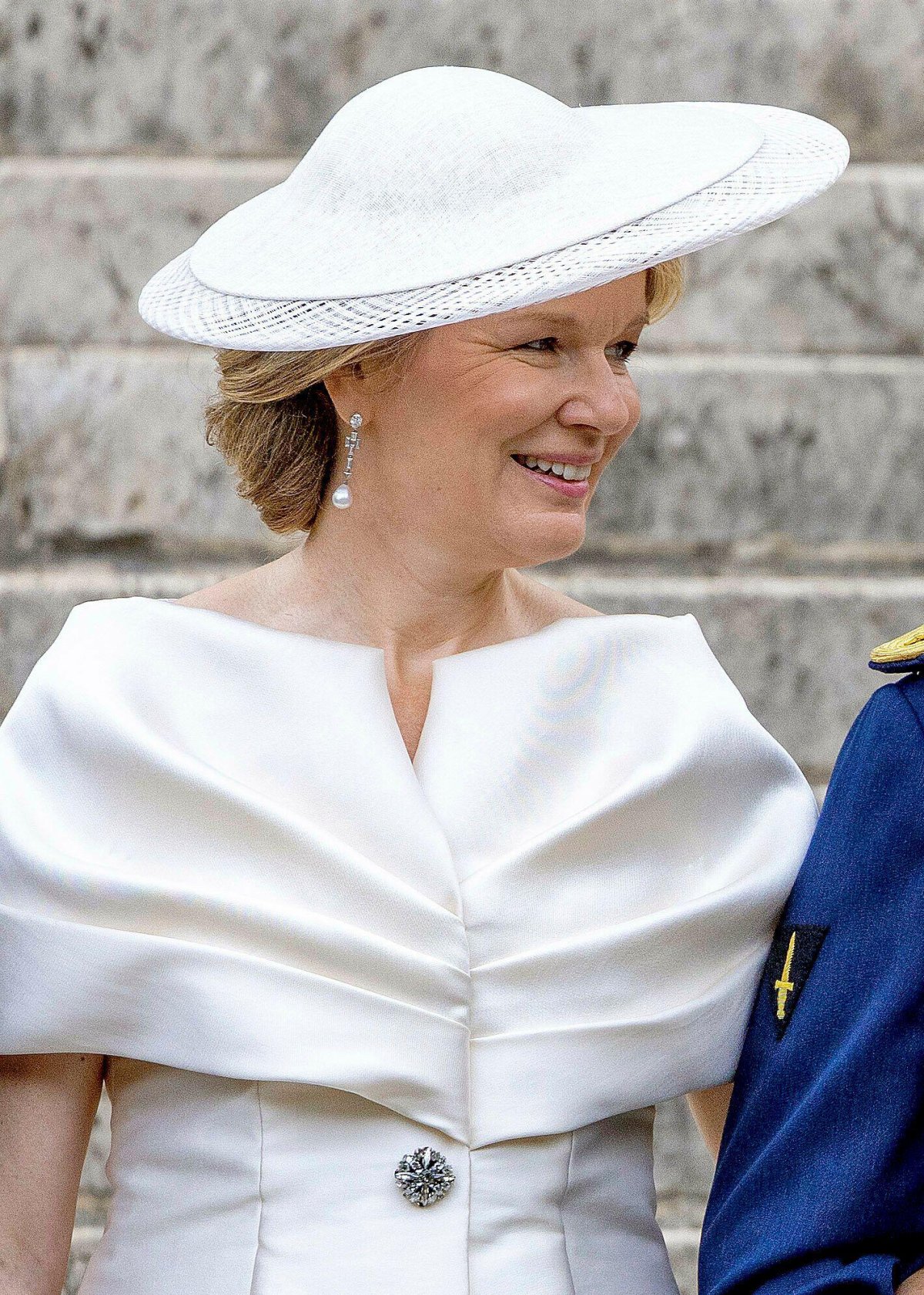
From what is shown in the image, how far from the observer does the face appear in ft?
6.63

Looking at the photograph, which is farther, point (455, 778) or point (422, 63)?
point (422, 63)

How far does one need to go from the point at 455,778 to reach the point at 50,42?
7.73 ft

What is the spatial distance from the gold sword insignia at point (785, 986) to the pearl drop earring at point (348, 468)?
0.80m

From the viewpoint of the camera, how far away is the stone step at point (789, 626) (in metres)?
A: 3.82

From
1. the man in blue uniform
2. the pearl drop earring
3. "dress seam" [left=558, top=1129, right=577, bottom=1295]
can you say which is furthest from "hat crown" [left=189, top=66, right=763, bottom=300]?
"dress seam" [left=558, top=1129, right=577, bottom=1295]

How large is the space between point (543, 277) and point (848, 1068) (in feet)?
3.01

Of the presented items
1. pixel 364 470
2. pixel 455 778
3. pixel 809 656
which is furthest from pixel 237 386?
pixel 809 656

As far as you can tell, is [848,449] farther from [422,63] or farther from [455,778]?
[455,778]

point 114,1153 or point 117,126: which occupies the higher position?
point 117,126

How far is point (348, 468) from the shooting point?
224cm

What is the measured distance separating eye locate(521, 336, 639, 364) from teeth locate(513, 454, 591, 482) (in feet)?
0.44

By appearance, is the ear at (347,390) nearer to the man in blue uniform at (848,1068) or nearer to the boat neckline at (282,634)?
the boat neckline at (282,634)

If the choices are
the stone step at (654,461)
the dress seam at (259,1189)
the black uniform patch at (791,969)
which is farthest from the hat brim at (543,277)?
the stone step at (654,461)

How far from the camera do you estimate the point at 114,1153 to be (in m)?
2.11
